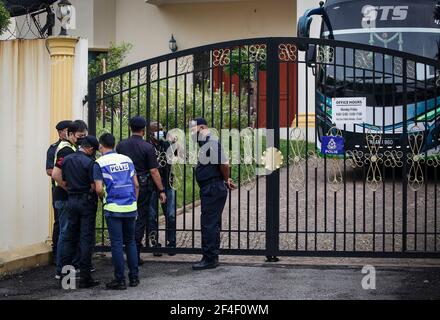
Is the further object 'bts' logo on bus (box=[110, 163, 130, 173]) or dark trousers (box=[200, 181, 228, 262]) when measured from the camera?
dark trousers (box=[200, 181, 228, 262])

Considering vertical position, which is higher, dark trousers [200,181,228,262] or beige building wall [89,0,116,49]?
beige building wall [89,0,116,49]

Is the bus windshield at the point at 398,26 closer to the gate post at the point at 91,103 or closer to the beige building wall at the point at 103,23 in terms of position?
the gate post at the point at 91,103

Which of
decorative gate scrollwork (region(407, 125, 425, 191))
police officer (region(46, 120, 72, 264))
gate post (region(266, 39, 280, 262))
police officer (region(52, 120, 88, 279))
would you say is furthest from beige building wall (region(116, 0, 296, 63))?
police officer (region(52, 120, 88, 279))

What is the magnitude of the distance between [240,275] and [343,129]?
2.20 meters

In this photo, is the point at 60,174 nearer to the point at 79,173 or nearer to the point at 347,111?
the point at 79,173

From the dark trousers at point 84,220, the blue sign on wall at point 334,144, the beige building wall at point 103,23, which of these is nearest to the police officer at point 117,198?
the dark trousers at point 84,220

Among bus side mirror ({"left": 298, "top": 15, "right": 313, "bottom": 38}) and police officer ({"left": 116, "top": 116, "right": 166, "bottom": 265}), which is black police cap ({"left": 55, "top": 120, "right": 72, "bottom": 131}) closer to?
police officer ({"left": 116, "top": 116, "right": 166, "bottom": 265})

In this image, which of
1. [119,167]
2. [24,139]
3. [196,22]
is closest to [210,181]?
[119,167]

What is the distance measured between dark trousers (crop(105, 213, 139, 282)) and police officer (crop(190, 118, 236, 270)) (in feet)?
3.54

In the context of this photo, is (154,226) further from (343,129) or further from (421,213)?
(421,213)

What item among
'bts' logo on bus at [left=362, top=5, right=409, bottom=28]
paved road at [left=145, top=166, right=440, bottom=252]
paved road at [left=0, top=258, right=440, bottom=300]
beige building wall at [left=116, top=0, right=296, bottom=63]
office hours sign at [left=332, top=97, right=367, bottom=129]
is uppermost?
beige building wall at [left=116, top=0, right=296, bottom=63]

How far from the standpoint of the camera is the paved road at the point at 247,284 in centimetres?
806

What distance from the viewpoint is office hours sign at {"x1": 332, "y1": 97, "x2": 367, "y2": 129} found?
381 inches

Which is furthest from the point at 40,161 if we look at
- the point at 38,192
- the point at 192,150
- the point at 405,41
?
the point at 405,41
